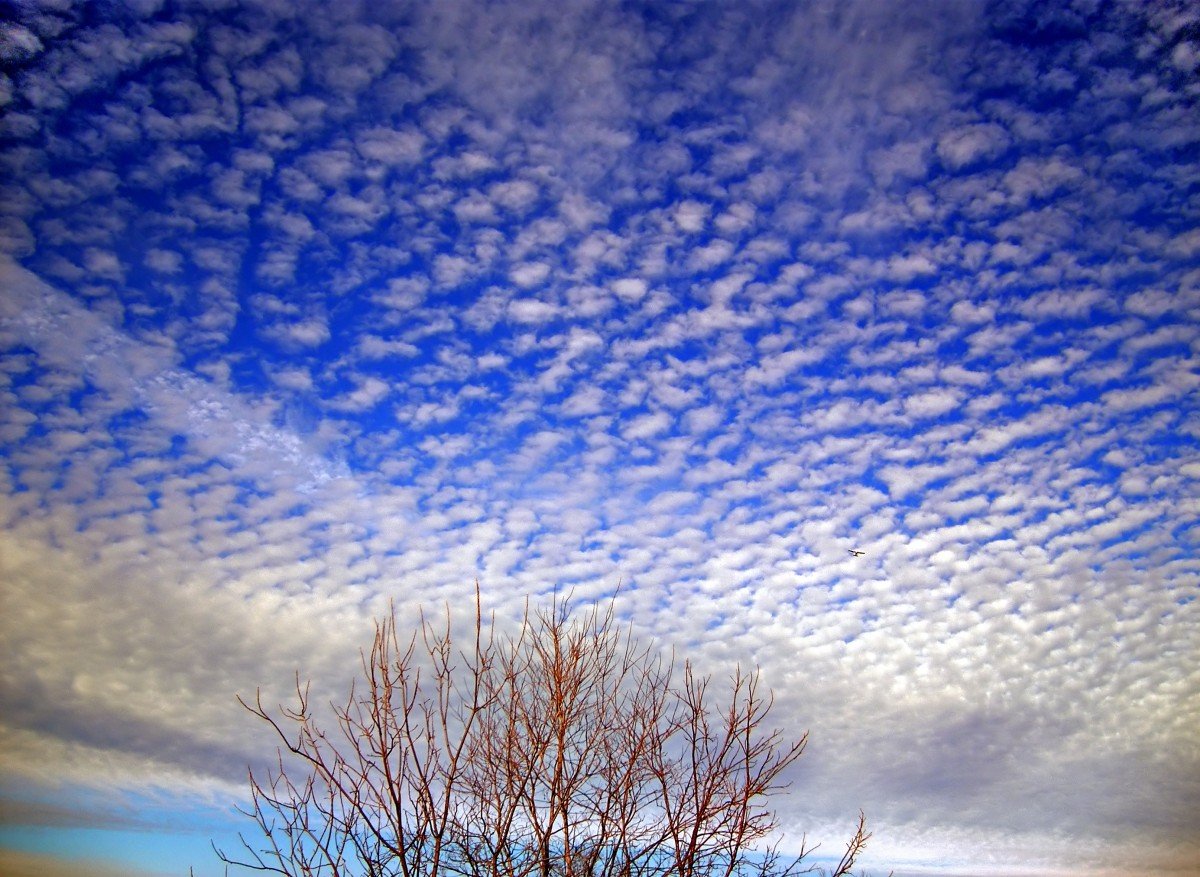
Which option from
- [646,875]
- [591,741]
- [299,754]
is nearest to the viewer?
[299,754]

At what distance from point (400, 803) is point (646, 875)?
1.85 meters

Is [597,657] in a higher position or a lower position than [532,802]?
higher

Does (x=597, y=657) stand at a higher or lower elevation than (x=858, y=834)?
higher

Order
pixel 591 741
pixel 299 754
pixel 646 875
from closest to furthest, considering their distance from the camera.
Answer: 1. pixel 299 754
2. pixel 646 875
3. pixel 591 741

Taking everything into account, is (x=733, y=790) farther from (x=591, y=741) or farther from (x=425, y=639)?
(x=425, y=639)

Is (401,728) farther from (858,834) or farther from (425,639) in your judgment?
(858,834)

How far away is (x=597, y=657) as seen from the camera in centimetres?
649

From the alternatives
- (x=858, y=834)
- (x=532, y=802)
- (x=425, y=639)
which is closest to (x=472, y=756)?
(x=532, y=802)

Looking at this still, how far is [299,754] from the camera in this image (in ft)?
17.2

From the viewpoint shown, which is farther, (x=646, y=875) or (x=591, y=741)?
(x=591, y=741)

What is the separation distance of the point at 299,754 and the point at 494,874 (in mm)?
1540

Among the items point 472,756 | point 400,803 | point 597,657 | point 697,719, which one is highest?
point 597,657

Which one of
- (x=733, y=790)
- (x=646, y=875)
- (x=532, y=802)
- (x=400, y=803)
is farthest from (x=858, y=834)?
(x=400, y=803)

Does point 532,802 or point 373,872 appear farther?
point 532,802
